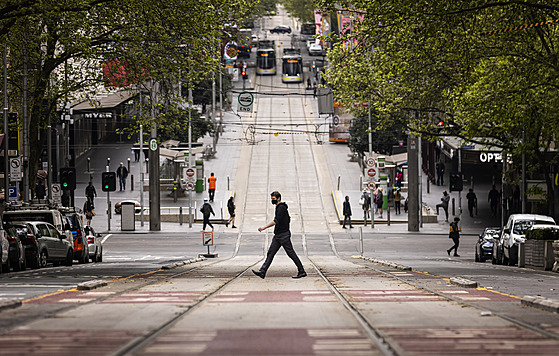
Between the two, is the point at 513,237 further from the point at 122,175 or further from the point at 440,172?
the point at 122,175

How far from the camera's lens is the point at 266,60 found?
387 ft

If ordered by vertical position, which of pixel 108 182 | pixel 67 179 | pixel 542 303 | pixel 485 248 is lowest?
pixel 485 248

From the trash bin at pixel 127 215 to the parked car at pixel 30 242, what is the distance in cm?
2069

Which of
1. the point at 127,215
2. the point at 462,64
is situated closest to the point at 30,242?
the point at 462,64

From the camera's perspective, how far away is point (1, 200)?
1812 inches

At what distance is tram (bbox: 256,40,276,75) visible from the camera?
117 m

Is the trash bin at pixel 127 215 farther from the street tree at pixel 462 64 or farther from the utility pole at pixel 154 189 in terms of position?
the street tree at pixel 462 64

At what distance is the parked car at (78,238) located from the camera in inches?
1139

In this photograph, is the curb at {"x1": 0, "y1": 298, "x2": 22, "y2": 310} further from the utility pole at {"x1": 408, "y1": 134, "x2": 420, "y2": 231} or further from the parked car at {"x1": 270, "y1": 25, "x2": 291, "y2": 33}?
the parked car at {"x1": 270, "y1": 25, "x2": 291, "y2": 33}

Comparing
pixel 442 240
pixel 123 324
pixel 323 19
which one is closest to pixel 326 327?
pixel 123 324

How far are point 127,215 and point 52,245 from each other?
20132 mm

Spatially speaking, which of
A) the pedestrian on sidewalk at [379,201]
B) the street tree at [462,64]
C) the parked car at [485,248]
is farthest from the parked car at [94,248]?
the pedestrian on sidewalk at [379,201]

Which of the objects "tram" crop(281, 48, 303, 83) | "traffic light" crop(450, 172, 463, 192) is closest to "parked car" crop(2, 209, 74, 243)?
"traffic light" crop(450, 172, 463, 192)

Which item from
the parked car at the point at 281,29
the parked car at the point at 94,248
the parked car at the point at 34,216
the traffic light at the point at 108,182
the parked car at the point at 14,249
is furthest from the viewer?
the parked car at the point at 281,29
